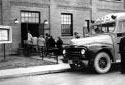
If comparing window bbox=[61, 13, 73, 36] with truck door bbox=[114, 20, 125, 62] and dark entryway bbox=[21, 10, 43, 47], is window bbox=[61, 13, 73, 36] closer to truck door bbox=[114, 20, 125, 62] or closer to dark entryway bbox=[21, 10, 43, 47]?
dark entryway bbox=[21, 10, 43, 47]

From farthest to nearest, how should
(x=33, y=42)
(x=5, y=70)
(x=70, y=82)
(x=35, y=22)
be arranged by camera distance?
(x=35, y=22) → (x=33, y=42) → (x=5, y=70) → (x=70, y=82)

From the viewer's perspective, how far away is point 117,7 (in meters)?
27.4

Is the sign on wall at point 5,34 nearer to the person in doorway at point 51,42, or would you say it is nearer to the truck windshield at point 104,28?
the person in doorway at point 51,42

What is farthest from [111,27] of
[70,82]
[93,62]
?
[70,82]

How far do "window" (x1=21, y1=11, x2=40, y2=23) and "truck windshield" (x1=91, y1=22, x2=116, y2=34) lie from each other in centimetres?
827

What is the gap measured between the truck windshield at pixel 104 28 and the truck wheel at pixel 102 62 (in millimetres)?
1413

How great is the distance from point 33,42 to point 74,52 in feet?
25.8

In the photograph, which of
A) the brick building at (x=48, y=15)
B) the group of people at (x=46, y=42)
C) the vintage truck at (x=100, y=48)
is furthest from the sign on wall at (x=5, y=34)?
the brick building at (x=48, y=15)

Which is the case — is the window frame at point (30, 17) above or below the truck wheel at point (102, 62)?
above

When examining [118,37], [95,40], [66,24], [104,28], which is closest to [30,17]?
[66,24]

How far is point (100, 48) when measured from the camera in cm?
1160

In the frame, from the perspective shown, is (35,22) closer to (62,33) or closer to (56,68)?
(62,33)

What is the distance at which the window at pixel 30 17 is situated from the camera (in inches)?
806

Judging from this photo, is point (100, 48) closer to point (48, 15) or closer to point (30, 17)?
point (30, 17)
